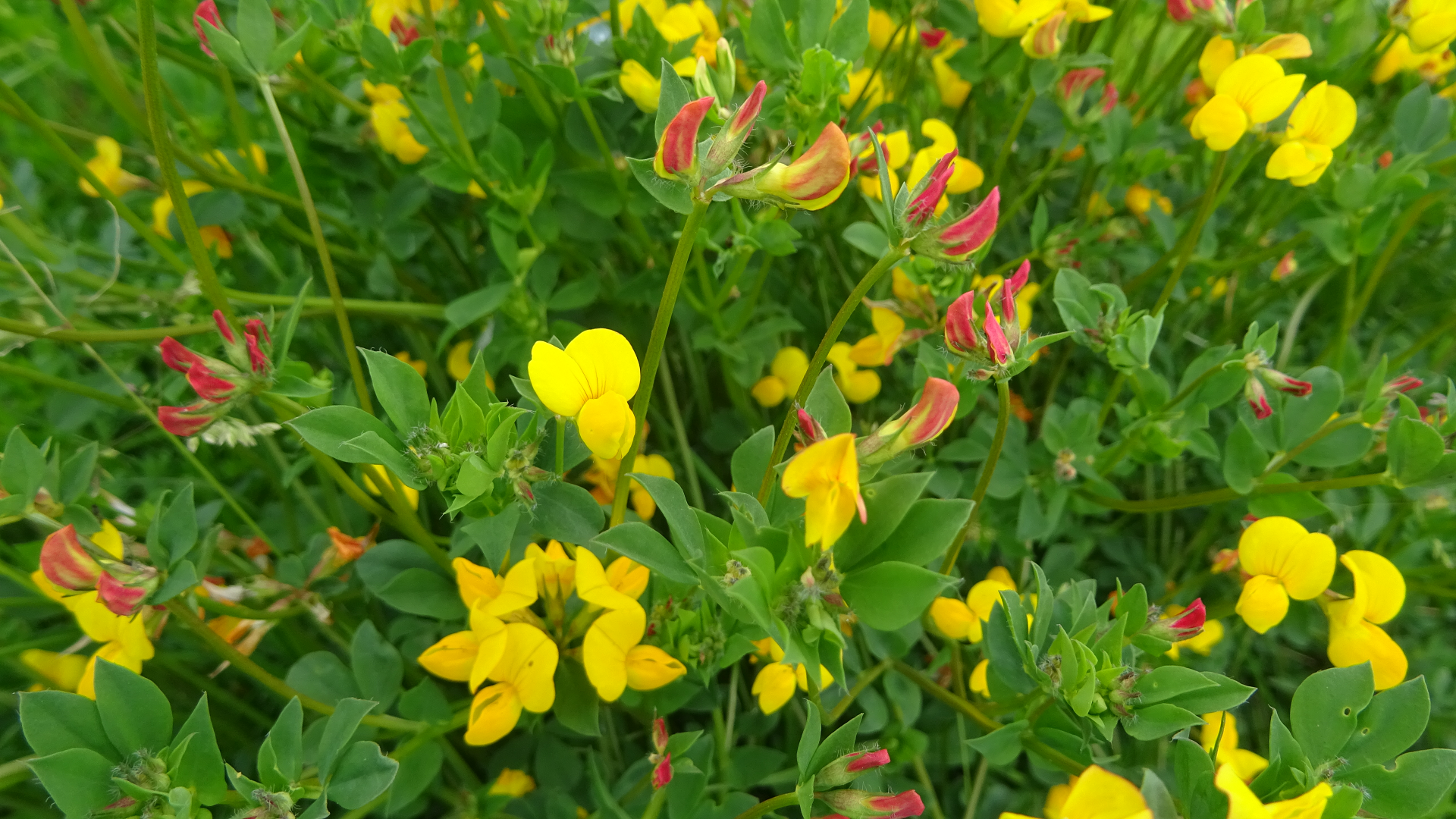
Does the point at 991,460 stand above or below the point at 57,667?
above

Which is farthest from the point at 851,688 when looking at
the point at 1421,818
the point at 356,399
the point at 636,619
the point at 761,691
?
the point at 356,399

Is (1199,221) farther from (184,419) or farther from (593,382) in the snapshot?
(184,419)

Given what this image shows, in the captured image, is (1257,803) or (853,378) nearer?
(1257,803)

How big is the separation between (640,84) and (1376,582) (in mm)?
904

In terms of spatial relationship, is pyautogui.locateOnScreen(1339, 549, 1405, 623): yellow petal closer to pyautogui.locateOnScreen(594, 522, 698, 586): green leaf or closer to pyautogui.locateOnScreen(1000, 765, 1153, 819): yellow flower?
pyautogui.locateOnScreen(1000, 765, 1153, 819): yellow flower

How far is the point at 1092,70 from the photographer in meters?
1.06

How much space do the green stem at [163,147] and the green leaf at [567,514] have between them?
33 cm

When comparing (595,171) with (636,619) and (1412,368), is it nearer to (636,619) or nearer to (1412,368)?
(636,619)

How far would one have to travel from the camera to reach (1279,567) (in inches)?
33.3

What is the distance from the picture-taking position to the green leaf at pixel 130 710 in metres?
0.65

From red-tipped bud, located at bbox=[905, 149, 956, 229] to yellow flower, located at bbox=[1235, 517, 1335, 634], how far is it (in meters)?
0.49

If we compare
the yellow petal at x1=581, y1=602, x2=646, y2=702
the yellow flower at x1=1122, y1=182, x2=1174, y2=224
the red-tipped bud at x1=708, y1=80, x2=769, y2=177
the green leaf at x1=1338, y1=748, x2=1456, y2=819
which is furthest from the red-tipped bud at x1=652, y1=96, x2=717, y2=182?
the yellow flower at x1=1122, y1=182, x2=1174, y2=224

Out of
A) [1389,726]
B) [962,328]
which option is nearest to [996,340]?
[962,328]

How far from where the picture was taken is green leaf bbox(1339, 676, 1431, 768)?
678 millimetres
